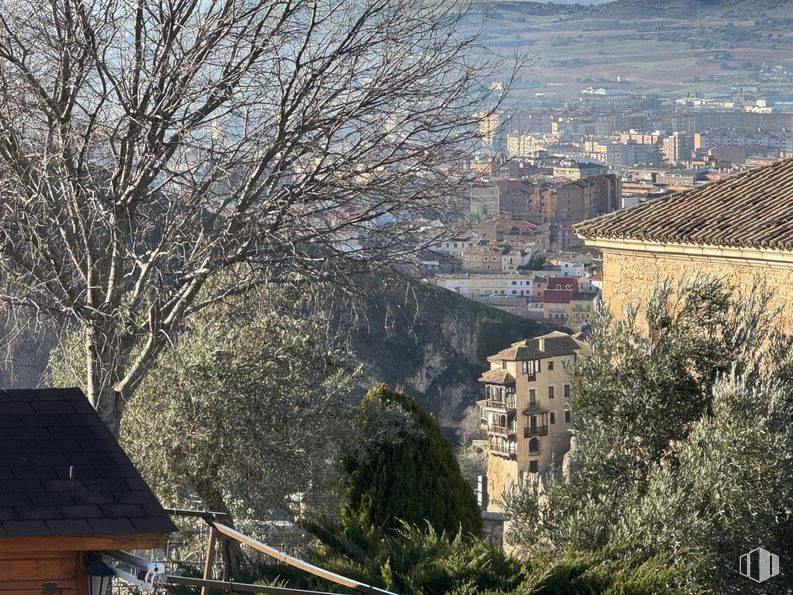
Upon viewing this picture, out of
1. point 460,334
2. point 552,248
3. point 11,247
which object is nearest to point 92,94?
point 11,247

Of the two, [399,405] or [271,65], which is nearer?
[271,65]

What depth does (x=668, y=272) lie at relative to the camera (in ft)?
54.5

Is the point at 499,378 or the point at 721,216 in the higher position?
the point at 721,216

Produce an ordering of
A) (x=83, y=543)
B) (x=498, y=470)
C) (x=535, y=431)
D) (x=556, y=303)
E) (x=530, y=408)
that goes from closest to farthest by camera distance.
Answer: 1. (x=83, y=543)
2. (x=498, y=470)
3. (x=530, y=408)
4. (x=535, y=431)
5. (x=556, y=303)

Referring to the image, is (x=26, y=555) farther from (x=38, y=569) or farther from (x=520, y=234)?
(x=520, y=234)

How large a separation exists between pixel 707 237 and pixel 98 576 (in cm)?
1062

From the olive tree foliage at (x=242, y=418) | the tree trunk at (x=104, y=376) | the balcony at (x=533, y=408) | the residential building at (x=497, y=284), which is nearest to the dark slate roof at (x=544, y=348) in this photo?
the balcony at (x=533, y=408)

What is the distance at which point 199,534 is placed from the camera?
1373 cm

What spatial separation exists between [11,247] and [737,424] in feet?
20.6

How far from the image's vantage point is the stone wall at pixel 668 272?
49.1ft

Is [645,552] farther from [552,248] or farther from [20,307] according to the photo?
[552,248]

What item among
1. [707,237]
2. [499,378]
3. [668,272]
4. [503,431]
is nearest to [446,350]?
[499,378]

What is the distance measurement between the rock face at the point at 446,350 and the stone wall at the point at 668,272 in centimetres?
5294

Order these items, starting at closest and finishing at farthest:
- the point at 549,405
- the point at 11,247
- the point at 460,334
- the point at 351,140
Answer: the point at 11,247 < the point at 351,140 < the point at 549,405 < the point at 460,334
